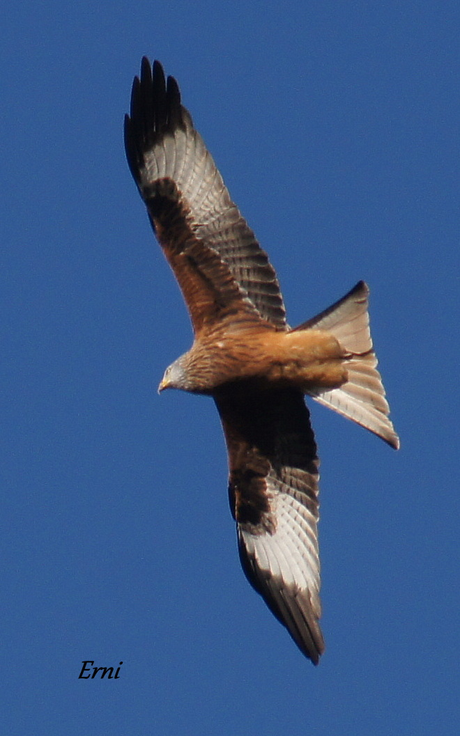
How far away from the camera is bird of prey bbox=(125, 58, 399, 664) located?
835 centimetres

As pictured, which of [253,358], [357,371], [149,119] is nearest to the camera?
[253,358]

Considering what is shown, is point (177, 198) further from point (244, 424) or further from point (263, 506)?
point (263, 506)

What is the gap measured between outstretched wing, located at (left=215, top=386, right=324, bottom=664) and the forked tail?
1.29ft

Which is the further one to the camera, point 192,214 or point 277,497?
point 277,497

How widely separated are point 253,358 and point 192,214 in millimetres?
1166

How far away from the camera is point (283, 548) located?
885cm

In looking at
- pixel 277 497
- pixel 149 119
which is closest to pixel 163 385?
pixel 277 497

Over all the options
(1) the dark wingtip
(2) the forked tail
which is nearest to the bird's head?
(2) the forked tail

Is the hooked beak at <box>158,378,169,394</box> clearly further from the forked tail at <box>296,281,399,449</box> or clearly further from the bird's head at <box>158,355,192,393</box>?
the forked tail at <box>296,281,399,449</box>

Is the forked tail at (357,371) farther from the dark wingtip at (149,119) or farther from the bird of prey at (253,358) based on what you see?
the dark wingtip at (149,119)

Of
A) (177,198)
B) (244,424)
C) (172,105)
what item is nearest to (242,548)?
(244,424)

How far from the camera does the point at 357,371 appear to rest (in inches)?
334

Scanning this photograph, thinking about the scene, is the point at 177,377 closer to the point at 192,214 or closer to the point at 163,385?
the point at 163,385

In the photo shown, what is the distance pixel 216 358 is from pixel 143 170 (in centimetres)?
155
